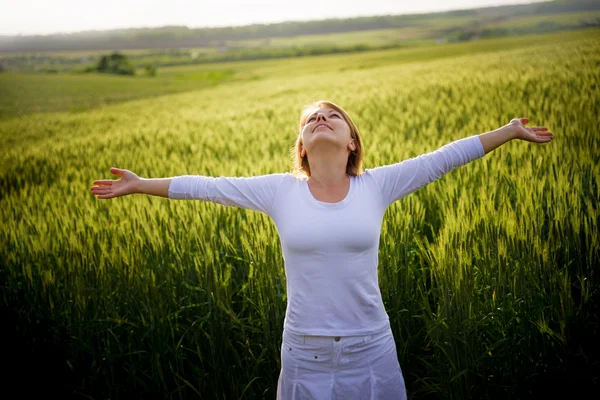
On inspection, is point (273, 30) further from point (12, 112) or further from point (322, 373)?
point (322, 373)

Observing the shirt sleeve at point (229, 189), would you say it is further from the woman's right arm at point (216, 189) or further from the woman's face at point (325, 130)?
the woman's face at point (325, 130)

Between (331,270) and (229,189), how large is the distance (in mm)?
432

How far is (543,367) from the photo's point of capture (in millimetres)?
2041

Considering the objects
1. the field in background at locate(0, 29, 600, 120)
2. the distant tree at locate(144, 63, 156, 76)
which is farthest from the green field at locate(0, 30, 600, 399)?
the distant tree at locate(144, 63, 156, 76)

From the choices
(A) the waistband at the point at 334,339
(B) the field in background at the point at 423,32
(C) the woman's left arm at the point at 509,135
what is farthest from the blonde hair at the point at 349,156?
(B) the field in background at the point at 423,32

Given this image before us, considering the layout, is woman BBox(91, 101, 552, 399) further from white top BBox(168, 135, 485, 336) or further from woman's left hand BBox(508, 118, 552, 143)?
woman's left hand BBox(508, 118, 552, 143)

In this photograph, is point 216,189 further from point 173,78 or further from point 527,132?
point 173,78

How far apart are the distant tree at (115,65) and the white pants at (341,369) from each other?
539 inches

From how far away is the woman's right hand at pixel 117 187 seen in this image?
1.82 meters

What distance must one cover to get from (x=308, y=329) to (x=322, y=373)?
0.13 metres

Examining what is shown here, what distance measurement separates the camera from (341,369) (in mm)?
1609

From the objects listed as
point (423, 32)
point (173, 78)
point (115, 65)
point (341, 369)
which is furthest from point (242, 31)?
point (341, 369)

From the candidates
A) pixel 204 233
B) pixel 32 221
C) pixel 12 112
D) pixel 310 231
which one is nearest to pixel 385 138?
pixel 204 233

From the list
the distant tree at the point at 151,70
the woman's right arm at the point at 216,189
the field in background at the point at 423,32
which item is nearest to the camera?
the woman's right arm at the point at 216,189
